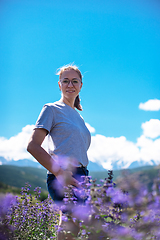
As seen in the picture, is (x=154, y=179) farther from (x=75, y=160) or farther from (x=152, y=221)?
(x=75, y=160)

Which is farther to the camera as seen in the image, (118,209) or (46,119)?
(46,119)

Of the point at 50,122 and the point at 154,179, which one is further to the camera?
the point at 50,122

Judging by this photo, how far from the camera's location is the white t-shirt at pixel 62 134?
7.83 ft

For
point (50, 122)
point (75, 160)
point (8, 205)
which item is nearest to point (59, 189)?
point (75, 160)

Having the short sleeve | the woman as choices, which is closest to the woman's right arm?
the woman

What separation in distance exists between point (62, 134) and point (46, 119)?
303 millimetres

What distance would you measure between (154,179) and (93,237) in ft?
2.00

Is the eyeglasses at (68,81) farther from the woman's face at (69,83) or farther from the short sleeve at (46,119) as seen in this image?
the short sleeve at (46,119)

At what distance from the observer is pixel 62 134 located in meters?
2.51

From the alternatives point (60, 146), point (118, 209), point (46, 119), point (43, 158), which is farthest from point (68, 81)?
point (118, 209)

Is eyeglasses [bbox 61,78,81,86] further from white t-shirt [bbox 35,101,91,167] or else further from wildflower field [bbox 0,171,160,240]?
wildflower field [bbox 0,171,160,240]

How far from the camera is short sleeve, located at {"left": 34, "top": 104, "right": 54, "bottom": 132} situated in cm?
231

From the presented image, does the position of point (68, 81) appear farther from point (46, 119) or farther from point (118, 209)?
point (118, 209)

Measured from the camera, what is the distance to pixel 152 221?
1.36 metres
